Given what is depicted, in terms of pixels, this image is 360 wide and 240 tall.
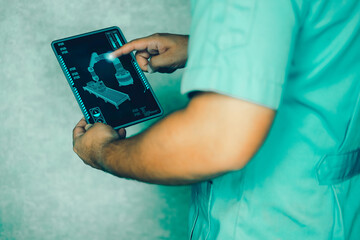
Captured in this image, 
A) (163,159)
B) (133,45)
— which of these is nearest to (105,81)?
(133,45)

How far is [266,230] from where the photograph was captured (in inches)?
21.0

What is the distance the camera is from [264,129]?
0.34 metres

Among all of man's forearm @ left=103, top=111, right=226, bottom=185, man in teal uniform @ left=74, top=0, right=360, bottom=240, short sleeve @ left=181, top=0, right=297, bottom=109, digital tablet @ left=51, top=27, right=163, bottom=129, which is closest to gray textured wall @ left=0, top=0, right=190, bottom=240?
digital tablet @ left=51, top=27, right=163, bottom=129

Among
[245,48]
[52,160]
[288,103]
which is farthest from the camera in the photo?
[52,160]

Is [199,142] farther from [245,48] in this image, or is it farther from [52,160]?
[52,160]

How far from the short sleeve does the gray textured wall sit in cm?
83

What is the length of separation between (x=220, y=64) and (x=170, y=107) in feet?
2.78

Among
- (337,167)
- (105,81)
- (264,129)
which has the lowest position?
(337,167)

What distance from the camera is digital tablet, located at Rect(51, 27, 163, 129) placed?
2.38ft

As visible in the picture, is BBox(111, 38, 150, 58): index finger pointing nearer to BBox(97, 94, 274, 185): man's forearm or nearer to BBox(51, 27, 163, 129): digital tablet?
BBox(51, 27, 163, 129): digital tablet

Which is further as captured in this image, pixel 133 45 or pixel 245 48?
pixel 133 45

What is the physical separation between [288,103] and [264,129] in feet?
0.42

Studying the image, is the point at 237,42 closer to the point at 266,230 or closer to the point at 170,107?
the point at 266,230

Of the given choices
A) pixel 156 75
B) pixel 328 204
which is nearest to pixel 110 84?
pixel 156 75
